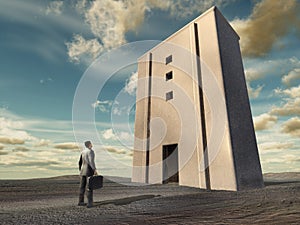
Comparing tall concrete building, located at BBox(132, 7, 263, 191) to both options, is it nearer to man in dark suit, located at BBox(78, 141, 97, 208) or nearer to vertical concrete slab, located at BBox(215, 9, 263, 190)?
vertical concrete slab, located at BBox(215, 9, 263, 190)

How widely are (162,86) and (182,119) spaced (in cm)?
353

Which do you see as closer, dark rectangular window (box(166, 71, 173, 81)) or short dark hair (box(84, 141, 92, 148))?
short dark hair (box(84, 141, 92, 148))

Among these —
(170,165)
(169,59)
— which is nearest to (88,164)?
(170,165)

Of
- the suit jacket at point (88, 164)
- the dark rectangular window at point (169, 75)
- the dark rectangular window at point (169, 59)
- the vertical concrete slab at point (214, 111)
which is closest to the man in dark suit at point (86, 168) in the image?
the suit jacket at point (88, 164)

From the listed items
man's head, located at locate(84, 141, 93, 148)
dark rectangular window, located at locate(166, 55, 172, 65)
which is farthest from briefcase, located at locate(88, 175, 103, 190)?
dark rectangular window, located at locate(166, 55, 172, 65)

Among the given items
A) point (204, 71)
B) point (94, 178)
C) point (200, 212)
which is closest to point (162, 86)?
point (204, 71)

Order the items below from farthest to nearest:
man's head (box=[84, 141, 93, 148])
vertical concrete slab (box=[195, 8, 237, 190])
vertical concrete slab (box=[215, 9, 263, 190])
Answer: vertical concrete slab (box=[215, 9, 263, 190]) → vertical concrete slab (box=[195, 8, 237, 190]) → man's head (box=[84, 141, 93, 148])

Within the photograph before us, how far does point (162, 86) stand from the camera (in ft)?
50.5

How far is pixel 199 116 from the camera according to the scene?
11.8 meters

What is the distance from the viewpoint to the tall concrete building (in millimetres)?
10602

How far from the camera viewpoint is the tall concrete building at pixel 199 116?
1060cm

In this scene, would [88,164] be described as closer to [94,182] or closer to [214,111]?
[94,182]

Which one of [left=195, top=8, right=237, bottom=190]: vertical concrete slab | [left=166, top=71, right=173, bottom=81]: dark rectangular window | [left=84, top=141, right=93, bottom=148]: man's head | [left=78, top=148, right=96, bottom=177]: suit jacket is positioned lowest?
[left=78, top=148, right=96, bottom=177]: suit jacket

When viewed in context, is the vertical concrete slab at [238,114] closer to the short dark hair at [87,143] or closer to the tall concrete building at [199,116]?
the tall concrete building at [199,116]
